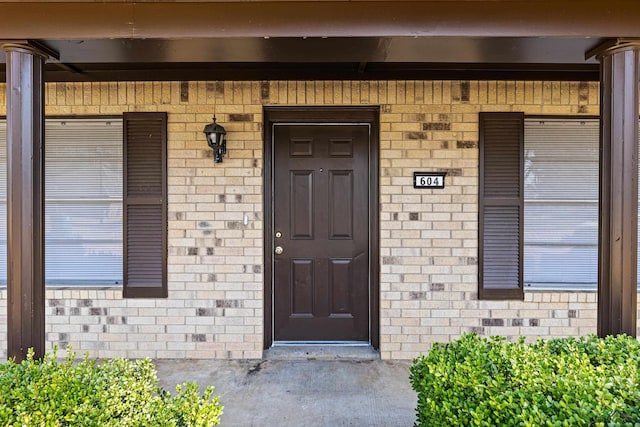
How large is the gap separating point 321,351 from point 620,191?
103 inches

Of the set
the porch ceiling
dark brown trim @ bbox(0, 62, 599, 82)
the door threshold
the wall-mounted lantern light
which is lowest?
the door threshold

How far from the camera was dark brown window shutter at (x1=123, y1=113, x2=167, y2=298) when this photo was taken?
3.83 metres

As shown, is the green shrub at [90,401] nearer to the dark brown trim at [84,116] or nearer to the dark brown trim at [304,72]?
the dark brown trim at [84,116]

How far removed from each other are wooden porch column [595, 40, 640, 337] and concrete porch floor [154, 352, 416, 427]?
1449 millimetres

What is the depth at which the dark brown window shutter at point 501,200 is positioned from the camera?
3785 mm

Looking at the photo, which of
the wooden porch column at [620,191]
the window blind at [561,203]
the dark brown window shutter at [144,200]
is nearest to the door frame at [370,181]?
the dark brown window shutter at [144,200]

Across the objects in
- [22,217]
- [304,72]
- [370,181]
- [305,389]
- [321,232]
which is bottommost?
[305,389]

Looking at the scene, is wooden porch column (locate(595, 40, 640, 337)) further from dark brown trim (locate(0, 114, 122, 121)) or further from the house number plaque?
dark brown trim (locate(0, 114, 122, 121))

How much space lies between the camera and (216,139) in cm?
364

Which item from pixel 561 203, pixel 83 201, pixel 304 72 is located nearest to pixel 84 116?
pixel 83 201

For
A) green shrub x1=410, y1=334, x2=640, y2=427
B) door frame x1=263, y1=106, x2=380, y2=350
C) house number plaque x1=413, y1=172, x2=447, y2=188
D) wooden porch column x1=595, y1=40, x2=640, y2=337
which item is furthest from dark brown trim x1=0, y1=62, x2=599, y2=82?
green shrub x1=410, y1=334, x2=640, y2=427

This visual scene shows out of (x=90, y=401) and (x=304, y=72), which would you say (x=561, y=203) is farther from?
(x=90, y=401)

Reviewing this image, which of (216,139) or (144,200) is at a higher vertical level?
(216,139)

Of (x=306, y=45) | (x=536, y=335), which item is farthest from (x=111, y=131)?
(x=536, y=335)
